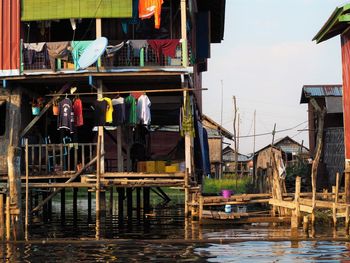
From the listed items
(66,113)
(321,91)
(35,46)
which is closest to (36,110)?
(66,113)

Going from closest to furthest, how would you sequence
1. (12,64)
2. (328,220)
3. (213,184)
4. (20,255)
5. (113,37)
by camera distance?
(20,255) → (328,220) → (12,64) → (113,37) → (213,184)

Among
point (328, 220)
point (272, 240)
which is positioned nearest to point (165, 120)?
point (328, 220)

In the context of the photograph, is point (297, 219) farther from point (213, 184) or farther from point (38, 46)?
point (213, 184)

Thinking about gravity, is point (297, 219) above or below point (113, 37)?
below

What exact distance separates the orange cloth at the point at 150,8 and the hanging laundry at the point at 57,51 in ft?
7.78

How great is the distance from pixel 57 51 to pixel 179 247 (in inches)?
321

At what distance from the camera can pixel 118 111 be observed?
21.3 meters

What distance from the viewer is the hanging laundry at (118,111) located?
21.3m

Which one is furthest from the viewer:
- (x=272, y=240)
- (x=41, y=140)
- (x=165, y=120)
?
(x=165, y=120)

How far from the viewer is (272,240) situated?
15906mm

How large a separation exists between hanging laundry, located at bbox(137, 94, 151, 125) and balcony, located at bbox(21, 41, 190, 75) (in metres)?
1.02

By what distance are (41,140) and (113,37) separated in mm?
4494

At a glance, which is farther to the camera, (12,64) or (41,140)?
(41,140)

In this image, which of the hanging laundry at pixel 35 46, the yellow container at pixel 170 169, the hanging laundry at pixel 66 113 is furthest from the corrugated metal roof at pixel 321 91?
the hanging laundry at pixel 35 46
